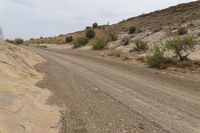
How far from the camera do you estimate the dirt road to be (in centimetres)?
1014

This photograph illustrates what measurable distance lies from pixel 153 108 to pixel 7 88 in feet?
16.5

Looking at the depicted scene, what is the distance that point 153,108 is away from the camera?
1244 centimetres

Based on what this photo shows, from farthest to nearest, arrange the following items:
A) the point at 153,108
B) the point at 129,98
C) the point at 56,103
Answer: the point at 129,98 → the point at 56,103 → the point at 153,108

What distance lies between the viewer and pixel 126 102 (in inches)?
532

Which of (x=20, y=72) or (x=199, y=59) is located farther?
(x=199, y=59)

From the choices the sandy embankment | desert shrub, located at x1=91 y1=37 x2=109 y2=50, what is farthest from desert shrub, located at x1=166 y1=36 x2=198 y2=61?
desert shrub, located at x1=91 y1=37 x2=109 y2=50

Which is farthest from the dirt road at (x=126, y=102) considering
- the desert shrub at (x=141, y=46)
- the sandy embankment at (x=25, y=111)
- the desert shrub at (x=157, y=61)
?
the desert shrub at (x=141, y=46)

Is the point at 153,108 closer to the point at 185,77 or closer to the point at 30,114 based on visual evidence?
the point at 30,114

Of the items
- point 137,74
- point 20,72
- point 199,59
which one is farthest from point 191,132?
point 199,59

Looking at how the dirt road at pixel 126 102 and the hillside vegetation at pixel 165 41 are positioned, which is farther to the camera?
the hillside vegetation at pixel 165 41

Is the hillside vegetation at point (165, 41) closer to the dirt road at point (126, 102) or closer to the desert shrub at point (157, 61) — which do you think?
the desert shrub at point (157, 61)

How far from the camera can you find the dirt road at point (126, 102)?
Result: 10.1 metres

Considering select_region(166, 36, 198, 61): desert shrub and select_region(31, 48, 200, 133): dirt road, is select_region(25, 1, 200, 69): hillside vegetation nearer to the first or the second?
select_region(166, 36, 198, 61): desert shrub

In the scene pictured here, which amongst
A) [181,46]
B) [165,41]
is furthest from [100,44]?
[181,46]
